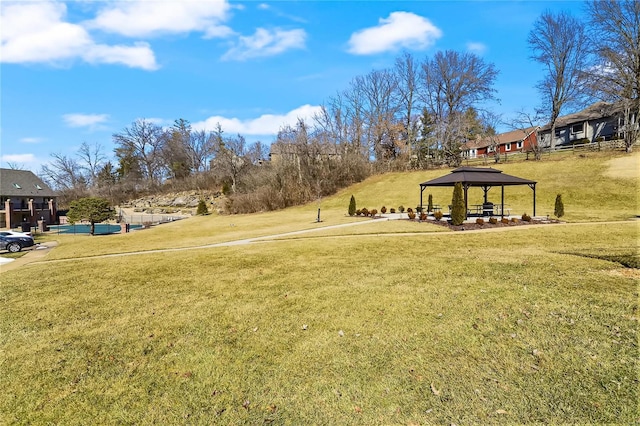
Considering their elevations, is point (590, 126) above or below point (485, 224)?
above

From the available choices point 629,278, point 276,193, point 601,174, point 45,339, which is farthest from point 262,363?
point 601,174

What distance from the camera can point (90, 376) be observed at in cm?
444

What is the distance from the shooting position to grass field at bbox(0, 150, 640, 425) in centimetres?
370

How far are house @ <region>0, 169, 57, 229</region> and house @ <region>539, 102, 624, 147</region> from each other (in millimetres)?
66597

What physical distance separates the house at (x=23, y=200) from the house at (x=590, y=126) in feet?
218

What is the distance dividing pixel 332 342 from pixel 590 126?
54565mm

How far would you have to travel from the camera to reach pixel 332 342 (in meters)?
5.17

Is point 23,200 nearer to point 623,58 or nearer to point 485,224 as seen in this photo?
point 485,224

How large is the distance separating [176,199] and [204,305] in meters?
53.3

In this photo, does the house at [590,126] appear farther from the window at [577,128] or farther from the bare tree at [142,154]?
the bare tree at [142,154]

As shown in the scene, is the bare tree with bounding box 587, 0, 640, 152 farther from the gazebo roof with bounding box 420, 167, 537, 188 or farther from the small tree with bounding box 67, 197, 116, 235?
the small tree with bounding box 67, 197, 116, 235

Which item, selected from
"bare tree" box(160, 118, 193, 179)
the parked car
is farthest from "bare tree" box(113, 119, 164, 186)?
the parked car

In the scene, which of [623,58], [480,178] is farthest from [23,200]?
[623,58]

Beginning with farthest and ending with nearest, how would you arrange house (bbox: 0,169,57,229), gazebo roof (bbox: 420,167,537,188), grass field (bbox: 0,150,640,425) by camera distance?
house (bbox: 0,169,57,229) → gazebo roof (bbox: 420,167,537,188) → grass field (bbox: 0,150,640,425)
